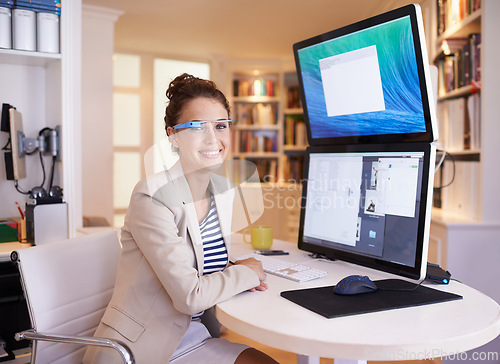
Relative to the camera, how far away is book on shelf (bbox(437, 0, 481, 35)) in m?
2.68

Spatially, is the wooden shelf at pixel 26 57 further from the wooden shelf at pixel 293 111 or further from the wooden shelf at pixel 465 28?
the wooden shelf at pixel 293 111

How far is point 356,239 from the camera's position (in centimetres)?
137

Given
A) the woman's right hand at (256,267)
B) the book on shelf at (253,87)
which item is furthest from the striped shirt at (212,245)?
the book on shelf at (253,87)

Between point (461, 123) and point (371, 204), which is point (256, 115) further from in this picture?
point (371, 204)

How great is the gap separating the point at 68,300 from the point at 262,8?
3.71m

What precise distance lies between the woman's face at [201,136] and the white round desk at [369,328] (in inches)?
17.6

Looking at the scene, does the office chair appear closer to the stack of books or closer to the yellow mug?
the yellow mug

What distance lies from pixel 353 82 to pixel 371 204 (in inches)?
15.6

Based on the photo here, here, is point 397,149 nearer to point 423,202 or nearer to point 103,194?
point 423,202

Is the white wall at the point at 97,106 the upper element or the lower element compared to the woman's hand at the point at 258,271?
upper

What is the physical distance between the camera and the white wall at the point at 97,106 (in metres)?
4.46

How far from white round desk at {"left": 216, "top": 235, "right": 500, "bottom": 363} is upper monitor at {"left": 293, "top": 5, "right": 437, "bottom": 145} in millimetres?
469

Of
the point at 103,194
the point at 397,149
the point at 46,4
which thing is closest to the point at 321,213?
the point at 397,149

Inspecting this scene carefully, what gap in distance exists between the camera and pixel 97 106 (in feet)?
15.0
